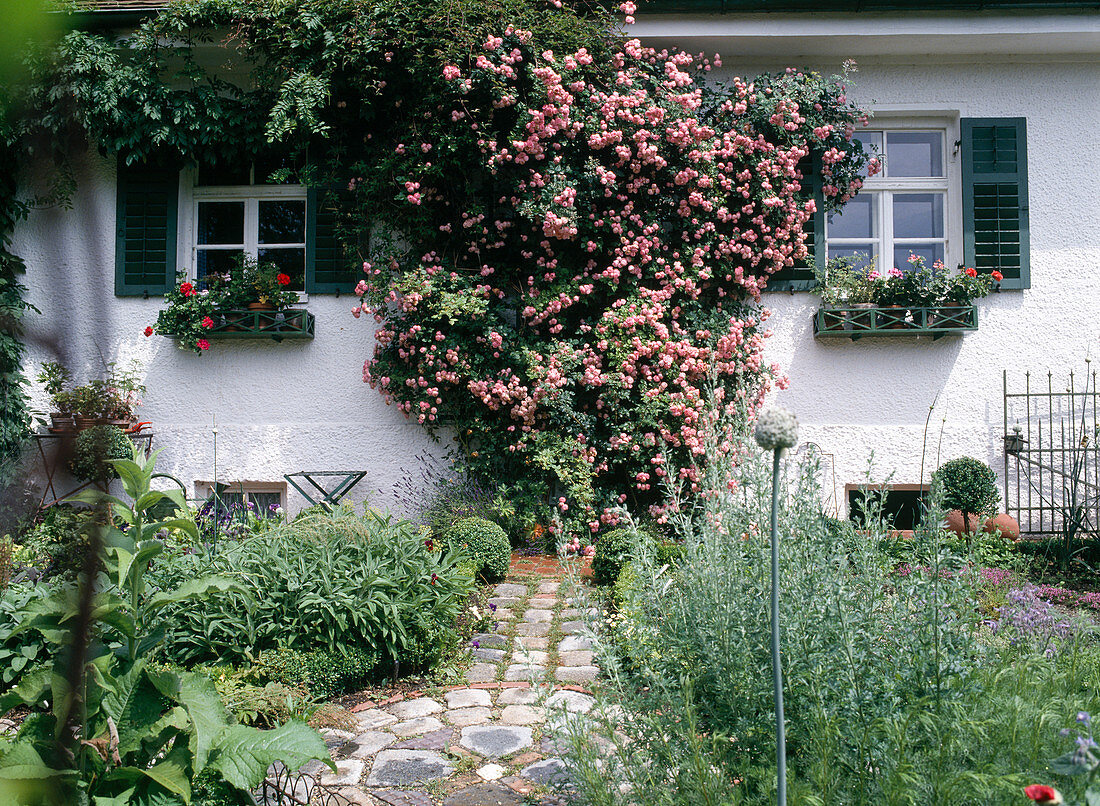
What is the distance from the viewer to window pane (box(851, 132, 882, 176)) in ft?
22.5

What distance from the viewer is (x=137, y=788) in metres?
2.02

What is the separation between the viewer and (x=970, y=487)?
5.74m

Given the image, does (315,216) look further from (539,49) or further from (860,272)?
(860,272)

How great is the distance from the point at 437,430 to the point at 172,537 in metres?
2.44

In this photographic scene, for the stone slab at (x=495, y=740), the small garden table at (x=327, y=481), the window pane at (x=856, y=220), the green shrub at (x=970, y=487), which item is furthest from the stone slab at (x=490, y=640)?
the window pane at (x=856, y=220)

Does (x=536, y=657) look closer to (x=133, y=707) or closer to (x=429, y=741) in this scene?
(x=429, y=741)

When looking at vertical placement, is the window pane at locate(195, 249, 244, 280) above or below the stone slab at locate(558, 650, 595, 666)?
above

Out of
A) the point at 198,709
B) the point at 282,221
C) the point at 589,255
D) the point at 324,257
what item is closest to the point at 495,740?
the point at 198,709

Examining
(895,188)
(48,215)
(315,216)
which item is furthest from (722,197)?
(48,215)

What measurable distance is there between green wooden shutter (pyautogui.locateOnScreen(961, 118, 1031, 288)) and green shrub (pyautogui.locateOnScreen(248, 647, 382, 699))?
589 cm

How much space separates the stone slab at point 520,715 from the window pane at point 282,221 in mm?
5114

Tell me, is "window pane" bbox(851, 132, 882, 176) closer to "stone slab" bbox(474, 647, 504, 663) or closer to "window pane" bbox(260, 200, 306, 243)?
"window pane" bbox(260, 200, 306, 243)

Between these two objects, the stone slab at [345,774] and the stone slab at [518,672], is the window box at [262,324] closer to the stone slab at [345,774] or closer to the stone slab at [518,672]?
the stone slab at [518,672]

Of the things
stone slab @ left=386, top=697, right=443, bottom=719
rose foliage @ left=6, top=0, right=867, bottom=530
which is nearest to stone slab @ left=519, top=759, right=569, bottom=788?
stone slab @ left=386, top=697, right=443, bottom=719
